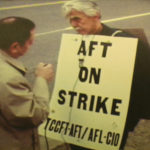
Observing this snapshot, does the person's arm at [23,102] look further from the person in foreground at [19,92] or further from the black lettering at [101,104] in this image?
the black lettering at [101,104]

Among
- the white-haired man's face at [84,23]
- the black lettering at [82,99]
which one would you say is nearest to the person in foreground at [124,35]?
the white-haired man's face at [84,23]

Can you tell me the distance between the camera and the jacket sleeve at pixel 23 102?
2.64ft

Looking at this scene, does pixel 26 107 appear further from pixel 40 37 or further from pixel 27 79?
pixel 40 37

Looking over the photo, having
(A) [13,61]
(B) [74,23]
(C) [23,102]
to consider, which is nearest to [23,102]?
(C) [23,102]

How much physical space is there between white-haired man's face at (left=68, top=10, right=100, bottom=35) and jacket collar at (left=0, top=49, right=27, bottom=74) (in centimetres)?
17

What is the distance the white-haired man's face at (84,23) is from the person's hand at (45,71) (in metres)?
0.12

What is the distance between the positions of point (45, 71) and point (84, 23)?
0.15m

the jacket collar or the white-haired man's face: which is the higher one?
the white-haired man's face

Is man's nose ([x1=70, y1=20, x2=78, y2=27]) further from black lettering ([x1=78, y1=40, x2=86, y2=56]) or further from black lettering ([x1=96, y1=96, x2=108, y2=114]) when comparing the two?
black lettering ([x1=96, y1=96, x2=108, y2=114])

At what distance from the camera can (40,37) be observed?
102cm

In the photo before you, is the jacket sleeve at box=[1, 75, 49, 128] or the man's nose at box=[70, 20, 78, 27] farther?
the man's nose at box=[70, 20, 78, 27]

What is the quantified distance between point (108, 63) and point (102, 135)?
0.18m

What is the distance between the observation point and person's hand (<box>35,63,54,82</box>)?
0.90 metres

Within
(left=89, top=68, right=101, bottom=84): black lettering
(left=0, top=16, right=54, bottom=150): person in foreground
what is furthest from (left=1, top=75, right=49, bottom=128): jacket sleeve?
(left=89, top=68, right=101, bottom=84): black lettering
